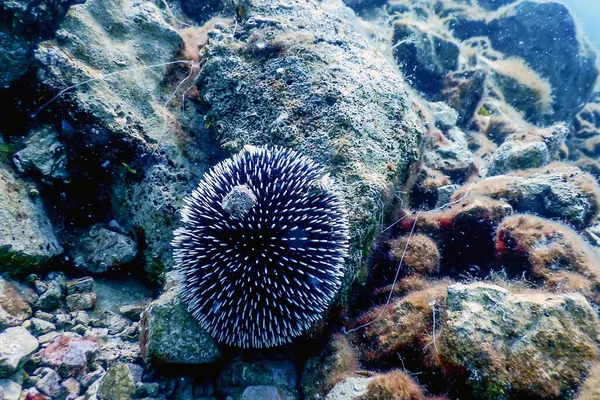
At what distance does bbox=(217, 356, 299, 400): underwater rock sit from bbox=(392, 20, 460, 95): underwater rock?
25.8ft

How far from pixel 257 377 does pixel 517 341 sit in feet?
8.18

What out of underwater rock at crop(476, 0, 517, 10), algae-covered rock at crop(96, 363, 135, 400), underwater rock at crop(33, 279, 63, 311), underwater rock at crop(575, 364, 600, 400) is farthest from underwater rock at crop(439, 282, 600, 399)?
underwater rock at crop(476, 0, 517, 10)

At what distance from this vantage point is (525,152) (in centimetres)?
580

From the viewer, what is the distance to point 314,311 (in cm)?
326

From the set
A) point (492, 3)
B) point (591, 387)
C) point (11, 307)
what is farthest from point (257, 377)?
point (492, 3)

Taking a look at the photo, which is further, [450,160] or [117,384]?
[450,160]

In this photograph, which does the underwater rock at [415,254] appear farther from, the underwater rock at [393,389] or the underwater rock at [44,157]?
the underwater rock at [44,157]

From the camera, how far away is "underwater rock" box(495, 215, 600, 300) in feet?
11.8

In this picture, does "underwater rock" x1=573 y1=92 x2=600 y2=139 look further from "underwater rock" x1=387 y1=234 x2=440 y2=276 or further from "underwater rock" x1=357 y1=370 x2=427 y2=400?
"underwater rock" x1=357 y1=370 x2=427 y2=400

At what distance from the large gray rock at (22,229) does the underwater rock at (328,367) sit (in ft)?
10.8

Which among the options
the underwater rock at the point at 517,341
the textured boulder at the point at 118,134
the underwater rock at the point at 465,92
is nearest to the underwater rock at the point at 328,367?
the underwater rock at the point at 517,341

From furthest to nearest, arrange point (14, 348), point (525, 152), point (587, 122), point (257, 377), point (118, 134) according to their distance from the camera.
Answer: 1. point (587, 122)
2. point (525, 152)
3. point (118, 134)
4. point (257, 377)
5. point (14, 348)

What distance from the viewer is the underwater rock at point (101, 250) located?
166 inches

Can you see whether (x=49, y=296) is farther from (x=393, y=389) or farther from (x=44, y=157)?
(x=393, y=389)
